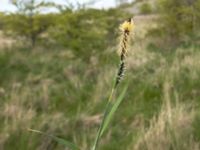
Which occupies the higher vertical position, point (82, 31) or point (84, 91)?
point (82, 31)

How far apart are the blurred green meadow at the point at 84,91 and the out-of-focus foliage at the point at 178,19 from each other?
1348 mm

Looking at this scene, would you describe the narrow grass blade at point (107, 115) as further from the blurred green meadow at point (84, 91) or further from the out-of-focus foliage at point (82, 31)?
the out-of-focus foliage at point (82, 31)

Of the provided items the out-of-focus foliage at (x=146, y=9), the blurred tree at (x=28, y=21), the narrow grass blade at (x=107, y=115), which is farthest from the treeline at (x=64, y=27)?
the out-of-focus foliage at (x=146, y=9)

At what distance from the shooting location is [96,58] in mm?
9578

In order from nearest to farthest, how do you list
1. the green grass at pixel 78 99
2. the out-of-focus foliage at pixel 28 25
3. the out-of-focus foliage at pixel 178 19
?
the green grass at pixel 78 99
the out-of-focus foliage at pixel 28 25
the out-of-focus foliage at pixel 178 19

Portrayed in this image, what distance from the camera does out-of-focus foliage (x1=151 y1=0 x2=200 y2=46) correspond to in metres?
14.6

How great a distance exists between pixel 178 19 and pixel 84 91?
30.3 ft

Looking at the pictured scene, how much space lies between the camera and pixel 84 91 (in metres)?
6.30

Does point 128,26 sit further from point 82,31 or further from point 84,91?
point 82,31

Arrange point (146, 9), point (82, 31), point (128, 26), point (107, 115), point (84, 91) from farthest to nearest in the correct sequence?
point (146, 9) < point (82, 31) < point (84, 91) < point (107, 115) < point (128, 26)

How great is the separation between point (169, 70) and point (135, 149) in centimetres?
355

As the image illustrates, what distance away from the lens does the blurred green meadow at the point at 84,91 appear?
3.91 metres

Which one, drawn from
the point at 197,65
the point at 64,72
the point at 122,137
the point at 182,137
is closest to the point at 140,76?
the point at 197,65

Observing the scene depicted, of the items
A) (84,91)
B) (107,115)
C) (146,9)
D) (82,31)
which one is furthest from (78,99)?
(146,9)
